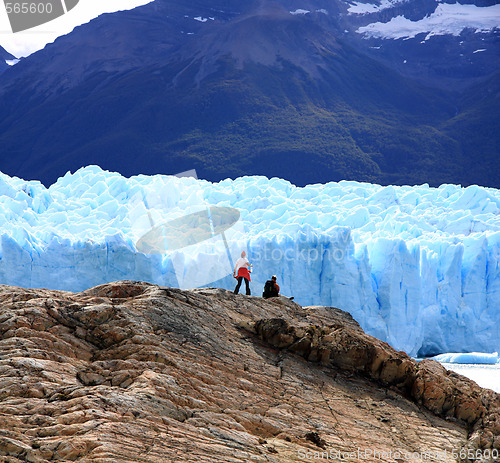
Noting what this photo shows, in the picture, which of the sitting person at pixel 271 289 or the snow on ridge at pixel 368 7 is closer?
the sitting person at pixel 271 289

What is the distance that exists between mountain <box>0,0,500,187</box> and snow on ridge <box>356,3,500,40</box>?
→ 317 mm

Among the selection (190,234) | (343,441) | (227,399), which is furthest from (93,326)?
(190,234)

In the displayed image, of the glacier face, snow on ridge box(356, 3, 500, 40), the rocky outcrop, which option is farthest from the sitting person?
snow on ridge box(356, 3, 500, 40)

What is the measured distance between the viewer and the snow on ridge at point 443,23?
69500 millimetres

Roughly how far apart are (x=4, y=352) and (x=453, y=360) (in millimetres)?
12647

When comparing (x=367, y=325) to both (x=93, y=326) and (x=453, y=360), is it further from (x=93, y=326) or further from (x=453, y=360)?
(x=93, y=326)

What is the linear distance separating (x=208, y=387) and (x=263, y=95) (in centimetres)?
5794

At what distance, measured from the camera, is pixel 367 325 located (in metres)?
15.0

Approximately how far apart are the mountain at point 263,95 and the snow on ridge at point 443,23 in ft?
1.04

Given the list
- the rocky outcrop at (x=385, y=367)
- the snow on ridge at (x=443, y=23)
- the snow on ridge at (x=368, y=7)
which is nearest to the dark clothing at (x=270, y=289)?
the rocky outcrop at (x=385, y=367)

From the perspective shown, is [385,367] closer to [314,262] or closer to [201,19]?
[314,262]

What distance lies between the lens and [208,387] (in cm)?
504

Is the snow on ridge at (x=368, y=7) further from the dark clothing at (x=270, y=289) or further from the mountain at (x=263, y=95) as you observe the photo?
the dark clothing at (x=270, y=289)

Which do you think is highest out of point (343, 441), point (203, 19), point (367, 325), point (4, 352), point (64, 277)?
point (203, 19)
